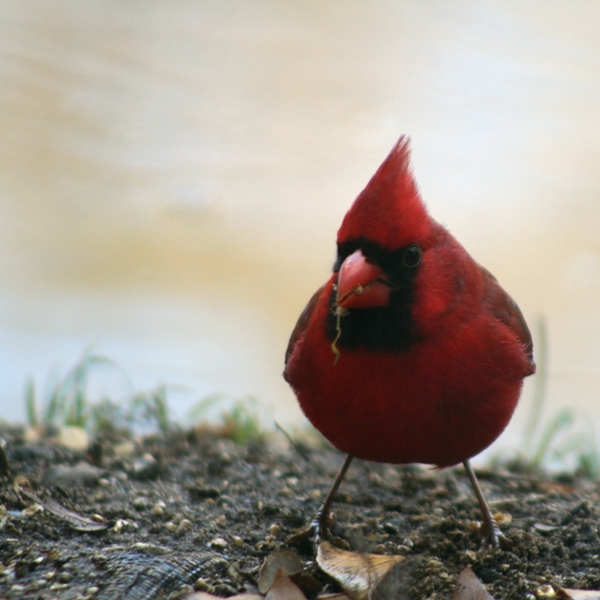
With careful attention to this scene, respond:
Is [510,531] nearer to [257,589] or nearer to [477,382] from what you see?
[477,382]

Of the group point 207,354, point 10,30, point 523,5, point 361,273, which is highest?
point 523,5

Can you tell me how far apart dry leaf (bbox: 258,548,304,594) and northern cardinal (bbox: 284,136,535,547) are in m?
0.34

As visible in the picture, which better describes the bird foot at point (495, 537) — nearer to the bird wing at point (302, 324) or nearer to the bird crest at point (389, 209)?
the bird wing at point (302, 324)

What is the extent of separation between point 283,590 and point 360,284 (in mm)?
764

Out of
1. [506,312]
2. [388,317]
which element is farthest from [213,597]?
[506,312]

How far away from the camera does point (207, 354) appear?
523 cm

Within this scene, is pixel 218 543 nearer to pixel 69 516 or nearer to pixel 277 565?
pixel 277 565

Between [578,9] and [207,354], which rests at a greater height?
[578,9]

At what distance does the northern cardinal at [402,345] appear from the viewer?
2162 millimetres

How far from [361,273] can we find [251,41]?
3.43 m

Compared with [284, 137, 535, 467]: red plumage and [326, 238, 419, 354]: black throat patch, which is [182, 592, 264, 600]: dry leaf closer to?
[284, 137, 535, 467]: red plumage

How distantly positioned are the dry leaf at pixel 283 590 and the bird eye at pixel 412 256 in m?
0.84

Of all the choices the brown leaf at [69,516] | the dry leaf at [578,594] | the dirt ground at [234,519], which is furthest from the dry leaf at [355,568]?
the brown leaf at [69,516]


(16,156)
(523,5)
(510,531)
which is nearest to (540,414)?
(510,531)
